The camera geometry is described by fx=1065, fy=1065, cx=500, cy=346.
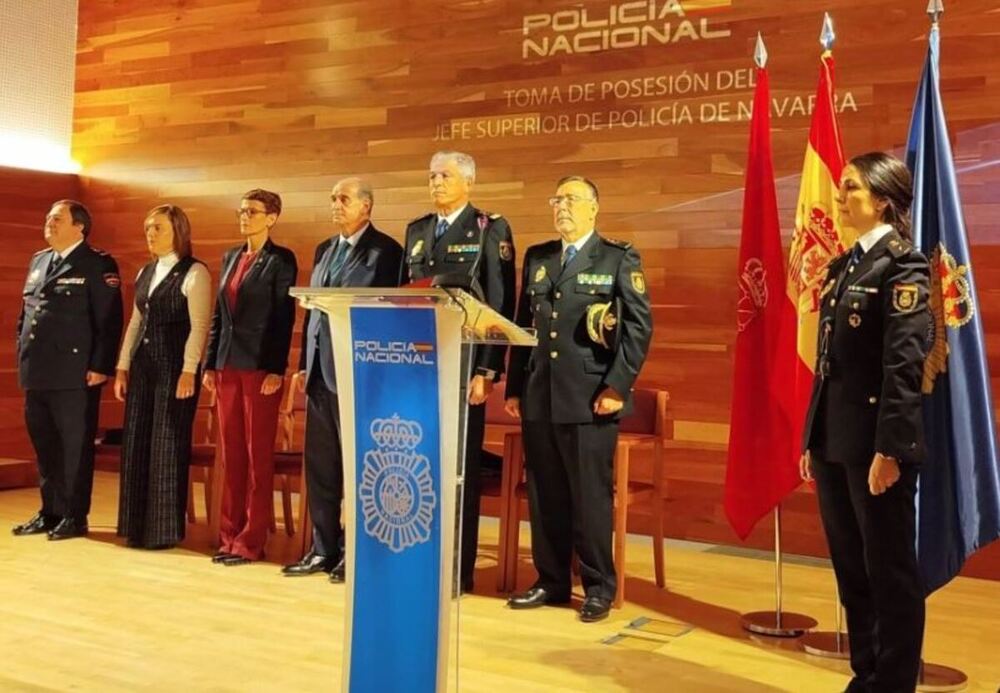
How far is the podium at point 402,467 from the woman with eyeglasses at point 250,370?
2.14 m

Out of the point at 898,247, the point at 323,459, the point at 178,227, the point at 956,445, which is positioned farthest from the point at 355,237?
the point at 956,445

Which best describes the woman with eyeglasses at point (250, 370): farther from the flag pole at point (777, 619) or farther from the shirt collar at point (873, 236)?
the shirt collar at point (873, 236)

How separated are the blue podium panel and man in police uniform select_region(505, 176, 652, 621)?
56.2 inches

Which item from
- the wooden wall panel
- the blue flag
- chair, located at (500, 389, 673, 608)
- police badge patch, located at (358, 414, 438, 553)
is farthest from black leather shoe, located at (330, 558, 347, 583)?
the blue flag

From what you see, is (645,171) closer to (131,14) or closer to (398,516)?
(398,516)

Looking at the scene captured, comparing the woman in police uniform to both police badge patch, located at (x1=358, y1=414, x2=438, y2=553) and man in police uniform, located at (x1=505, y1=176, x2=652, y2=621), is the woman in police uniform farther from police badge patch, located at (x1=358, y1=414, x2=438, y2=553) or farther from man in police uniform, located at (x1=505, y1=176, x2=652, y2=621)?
police badge patch, located at (x1=358, y1=414, x2=438, y2=553)

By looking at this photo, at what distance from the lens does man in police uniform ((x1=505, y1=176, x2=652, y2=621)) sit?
11.8 feet

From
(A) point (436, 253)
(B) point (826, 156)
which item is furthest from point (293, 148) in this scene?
(B) point (826, 156)

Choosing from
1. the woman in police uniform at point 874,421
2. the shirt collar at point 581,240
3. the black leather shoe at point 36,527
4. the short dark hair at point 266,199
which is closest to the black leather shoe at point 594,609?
the woman in police uniform at point 874,421

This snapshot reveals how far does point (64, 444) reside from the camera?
476 centimetres

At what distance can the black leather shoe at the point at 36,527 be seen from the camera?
478 cm

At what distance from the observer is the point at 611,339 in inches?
143

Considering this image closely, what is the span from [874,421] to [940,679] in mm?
896

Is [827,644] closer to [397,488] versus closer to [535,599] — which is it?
[535,599]
